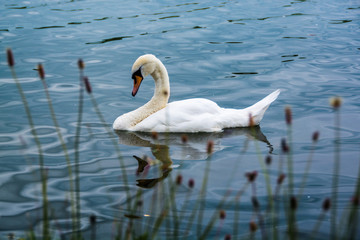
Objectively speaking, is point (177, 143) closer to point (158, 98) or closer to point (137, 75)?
point (158, 98)

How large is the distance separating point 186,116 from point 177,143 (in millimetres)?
420

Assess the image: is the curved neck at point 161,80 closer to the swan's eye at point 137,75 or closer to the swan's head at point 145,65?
the swan's head at point 145,65

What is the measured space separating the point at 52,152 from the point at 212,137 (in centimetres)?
201

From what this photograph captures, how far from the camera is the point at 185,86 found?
10055mm

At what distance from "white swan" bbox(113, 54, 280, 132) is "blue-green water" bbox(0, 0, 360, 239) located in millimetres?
166

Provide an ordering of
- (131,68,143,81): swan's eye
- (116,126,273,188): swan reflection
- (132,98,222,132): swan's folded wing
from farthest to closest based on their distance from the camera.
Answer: (131,68,143,81): swan's eye, (132,98,222,132): swan's folded wing, (116,126,273,188): swan reflection

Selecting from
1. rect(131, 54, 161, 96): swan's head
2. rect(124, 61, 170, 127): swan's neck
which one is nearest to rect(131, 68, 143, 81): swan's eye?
rect(131, 54, 161, 96): swan's head

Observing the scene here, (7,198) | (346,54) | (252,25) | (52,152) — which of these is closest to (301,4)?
(252,25)

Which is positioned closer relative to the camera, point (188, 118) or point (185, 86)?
point (188, 118)

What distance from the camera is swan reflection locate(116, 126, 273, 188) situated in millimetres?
6596

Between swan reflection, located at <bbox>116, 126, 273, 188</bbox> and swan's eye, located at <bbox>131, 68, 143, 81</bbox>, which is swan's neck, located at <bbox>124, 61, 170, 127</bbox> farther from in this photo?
swan reflection, located at <bbox>116, 126, 273, 188</bbox>

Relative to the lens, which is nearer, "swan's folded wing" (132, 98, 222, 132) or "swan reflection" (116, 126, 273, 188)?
"swan reflection" (116, 126, 273, 188)

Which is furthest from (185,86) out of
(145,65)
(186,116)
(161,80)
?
(186,116)

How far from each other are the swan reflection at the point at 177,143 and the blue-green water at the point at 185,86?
0.04 m
